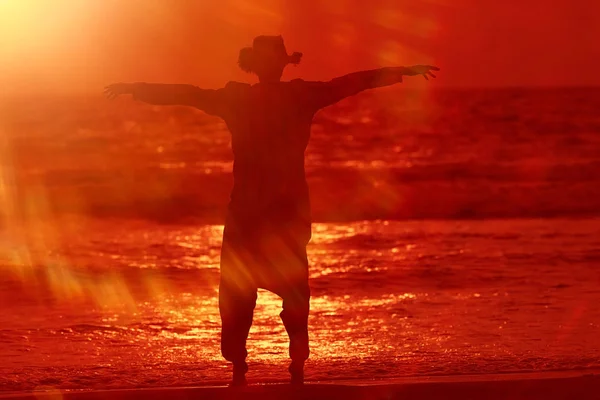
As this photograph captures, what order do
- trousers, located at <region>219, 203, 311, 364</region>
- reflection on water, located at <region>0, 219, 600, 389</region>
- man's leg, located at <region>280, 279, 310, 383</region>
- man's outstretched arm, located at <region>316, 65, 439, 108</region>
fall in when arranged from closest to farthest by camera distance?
man's outstretched arm, located at <region>316, 65, 439, 108</region> → trousers, located at <region>219, 203, 311, 364</region> → man's leg, located at <region>280, 279, 310, 383</region> → reflection on water, located at <region>0, 219, 600, 389</region>

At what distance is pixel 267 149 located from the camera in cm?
556

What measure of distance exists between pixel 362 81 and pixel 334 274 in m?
6.81

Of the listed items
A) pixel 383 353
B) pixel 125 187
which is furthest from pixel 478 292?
pixel 125 187

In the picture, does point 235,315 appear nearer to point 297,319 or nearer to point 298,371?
point 297,319

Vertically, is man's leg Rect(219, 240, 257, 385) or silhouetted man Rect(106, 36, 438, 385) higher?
silhouetted man Rect(106, 36, 438, 385)

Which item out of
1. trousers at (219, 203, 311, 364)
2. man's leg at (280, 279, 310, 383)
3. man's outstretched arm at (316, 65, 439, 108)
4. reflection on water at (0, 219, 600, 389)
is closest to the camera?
man's outstretched arm at (316, 65, 439, 108)

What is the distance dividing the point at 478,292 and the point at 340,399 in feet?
16.9

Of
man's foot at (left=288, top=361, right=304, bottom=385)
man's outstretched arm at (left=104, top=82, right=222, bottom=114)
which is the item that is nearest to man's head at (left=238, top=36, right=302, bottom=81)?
man's outstretched arm at (left=104, top=82, right=222, bottom=114)

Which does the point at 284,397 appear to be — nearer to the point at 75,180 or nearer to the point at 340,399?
the point at 340,399

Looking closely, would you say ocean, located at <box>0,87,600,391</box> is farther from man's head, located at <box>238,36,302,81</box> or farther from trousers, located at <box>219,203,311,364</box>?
man's head, located at <box>238,36,302,81</box>

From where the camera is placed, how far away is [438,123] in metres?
63.9

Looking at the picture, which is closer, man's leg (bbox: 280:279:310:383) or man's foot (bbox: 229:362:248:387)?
man's leg (bbox: 280:279:310:383)

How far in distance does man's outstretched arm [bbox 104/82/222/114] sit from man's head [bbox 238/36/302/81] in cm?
24

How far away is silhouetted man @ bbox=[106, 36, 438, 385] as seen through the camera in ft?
18.2
